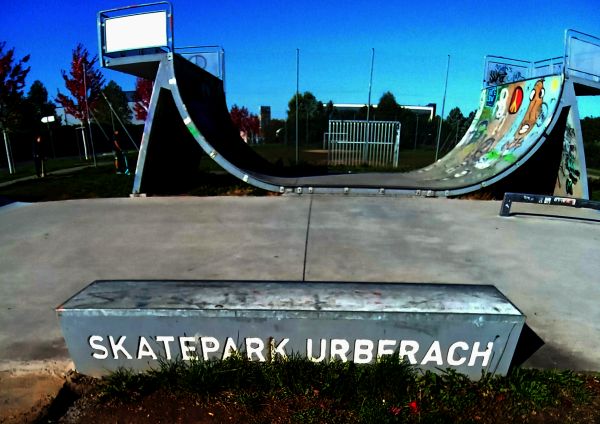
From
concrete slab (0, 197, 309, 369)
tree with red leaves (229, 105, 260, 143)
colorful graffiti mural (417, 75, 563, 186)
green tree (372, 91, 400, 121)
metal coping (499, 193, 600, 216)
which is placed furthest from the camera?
tree with red leaves (229, 105, 260, 143)

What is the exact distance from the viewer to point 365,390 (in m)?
2.33

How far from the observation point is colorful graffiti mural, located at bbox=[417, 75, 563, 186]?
8.56 m

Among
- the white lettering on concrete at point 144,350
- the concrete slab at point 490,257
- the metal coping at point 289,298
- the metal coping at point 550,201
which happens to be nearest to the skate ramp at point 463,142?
the metal coping at point 550,201

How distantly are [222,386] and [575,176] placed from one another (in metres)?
9.21

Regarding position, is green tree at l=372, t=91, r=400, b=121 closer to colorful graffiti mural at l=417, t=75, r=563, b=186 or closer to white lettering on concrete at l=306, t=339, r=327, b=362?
colorful graffiti mural at l=417, t=75, r=563, b=186

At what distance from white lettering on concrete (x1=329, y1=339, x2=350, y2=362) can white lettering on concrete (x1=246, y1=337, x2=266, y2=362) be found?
0.43 m

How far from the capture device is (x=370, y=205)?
7.86 meters

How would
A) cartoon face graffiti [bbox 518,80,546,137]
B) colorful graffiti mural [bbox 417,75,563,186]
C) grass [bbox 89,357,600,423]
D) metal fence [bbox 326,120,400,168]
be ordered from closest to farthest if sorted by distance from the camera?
grass [bbox 89,357,600,423], colorful graffiti mural [bbox 417,75,563,186], cartoon face graffiti [bbox 518,80,546,137], metal fence [bbox 326,120,400,168]

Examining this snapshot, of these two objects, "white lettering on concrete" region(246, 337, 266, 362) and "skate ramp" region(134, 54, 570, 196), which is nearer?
"white lettering on concrete" region(246, 337, 266, 362)

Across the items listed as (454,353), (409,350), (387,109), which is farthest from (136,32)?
(387,109)

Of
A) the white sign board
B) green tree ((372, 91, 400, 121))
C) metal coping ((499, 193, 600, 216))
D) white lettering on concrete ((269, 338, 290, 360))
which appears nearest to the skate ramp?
the white sign board

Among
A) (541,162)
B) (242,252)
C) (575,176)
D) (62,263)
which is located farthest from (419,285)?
(541,162)

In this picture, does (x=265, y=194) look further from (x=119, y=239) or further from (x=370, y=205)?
(x=119, y=239)

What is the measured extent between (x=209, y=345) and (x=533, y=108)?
9736mm
